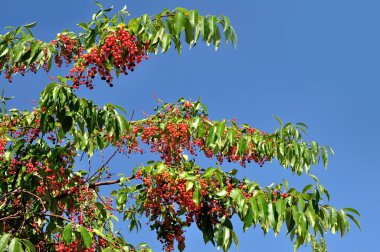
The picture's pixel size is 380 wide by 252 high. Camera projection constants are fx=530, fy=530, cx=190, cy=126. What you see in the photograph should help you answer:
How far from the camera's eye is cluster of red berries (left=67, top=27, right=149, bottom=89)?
3.42m

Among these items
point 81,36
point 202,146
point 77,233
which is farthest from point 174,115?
point 77,233

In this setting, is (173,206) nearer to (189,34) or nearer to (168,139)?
(168,139)

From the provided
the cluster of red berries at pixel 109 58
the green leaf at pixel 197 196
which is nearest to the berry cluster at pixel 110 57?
the cluster of red berries at pixel 109 58

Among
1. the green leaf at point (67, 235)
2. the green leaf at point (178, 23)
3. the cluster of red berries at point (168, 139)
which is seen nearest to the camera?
the green leaf at point (67, 235)

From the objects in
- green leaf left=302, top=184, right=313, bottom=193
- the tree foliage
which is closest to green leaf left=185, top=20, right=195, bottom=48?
the tree foliage

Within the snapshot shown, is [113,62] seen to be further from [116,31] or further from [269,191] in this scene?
[269,191]

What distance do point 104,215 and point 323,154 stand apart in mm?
2248

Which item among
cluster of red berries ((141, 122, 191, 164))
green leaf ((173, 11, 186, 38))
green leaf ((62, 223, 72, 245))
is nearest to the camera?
green leaf ((62, 223, 72, 245))

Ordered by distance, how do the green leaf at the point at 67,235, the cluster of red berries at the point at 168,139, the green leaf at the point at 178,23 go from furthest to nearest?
1. the cluster of red berries at the point at 168,139
2. the green leaf at the point at 178,23
3. the green leaf at the point at 67,235

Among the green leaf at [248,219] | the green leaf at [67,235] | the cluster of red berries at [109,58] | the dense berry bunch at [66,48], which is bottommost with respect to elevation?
the green leaf at [67,235]

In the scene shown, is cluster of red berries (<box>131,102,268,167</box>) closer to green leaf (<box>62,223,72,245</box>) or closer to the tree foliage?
→ the tree foliage

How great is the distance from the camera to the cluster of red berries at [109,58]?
3.42 meters

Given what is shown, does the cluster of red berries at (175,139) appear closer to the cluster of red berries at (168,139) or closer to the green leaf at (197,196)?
the cluster of red berries at (168,139)

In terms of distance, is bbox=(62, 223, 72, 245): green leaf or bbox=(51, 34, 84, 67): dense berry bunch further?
bbox=(51, 34, 84, 67): dense berry bunch
